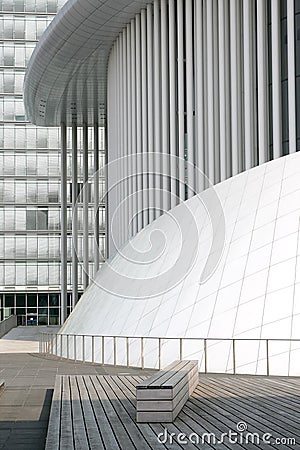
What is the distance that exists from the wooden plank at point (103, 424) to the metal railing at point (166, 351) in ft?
14.4

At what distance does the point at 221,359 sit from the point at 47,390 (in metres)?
3.72

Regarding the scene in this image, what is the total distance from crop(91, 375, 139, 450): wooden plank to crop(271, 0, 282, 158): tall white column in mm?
16483

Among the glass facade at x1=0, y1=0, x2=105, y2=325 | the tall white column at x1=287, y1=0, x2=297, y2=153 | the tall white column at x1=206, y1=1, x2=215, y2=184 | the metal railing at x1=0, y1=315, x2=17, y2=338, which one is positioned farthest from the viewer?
the glass facade at x1=0, y1=0, x2=105, y2=325


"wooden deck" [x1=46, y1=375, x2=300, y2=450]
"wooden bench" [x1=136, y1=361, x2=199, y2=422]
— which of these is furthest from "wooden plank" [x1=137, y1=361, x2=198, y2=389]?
"wooden deck" [x1=46, y1=375, x2=300, y2=450]

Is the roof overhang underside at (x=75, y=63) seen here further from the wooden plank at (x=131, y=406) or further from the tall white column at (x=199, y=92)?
the wooden plank at (x=131, y=406)

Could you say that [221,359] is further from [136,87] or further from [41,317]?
[41,317]

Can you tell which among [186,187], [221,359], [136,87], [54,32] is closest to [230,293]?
[221,359]

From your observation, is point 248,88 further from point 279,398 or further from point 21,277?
point 21,277

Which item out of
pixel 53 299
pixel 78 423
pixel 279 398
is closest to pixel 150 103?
pixel 279 398

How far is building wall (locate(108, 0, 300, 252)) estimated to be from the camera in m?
30.6

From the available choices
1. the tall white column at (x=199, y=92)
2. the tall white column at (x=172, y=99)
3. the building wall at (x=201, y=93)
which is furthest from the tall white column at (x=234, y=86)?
the tall white column at (x=172, y=99)

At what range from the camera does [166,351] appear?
19.8m

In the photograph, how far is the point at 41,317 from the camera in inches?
2881

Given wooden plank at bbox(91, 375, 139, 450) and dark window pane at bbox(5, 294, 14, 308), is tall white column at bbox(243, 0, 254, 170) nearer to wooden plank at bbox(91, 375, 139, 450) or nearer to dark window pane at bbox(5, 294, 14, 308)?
wooden plank at bbox(91, 375, 139, 450)
